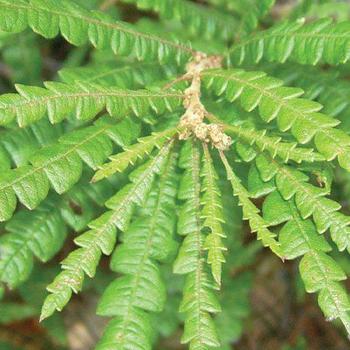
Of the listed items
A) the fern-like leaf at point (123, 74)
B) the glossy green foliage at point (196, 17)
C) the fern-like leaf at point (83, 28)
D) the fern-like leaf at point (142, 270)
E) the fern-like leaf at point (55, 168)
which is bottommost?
the fern-like leaf at point (142, 270)

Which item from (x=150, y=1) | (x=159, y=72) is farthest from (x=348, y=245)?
(x=150, y=1)

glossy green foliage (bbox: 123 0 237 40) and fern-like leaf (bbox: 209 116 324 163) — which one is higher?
glossy green foliage (bbox: 123 0 237 40)

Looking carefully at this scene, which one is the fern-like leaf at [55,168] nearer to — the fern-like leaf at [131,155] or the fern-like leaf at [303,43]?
the fern-like leaf at [131,155]

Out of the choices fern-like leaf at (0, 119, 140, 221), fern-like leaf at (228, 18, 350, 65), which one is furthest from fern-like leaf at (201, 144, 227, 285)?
fern-like leaf at (228, 18, 350, 65)

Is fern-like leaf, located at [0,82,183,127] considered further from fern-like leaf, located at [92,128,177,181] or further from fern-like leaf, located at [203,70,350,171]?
fern-like leaf, located at [203,70,350,171]

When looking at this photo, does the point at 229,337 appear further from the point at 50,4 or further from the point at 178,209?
the point at 50,4

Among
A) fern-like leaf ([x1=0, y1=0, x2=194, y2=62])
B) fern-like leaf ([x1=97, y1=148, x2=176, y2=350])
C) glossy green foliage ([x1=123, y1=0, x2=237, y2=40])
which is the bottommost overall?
fern-like leaf ([x1=97, y1=148, x2=176, y2=350])

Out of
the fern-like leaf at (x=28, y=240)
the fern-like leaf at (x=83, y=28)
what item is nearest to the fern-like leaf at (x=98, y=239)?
the fern-like leaf at (x=83, y=28)

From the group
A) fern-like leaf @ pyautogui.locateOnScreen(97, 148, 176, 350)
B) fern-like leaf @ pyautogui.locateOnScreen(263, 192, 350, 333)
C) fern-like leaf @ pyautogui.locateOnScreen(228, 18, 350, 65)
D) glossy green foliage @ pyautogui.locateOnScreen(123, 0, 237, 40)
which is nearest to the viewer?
fern-like leaf @ pyautogui.locateOnScreen(263, 192, 350, 333)
